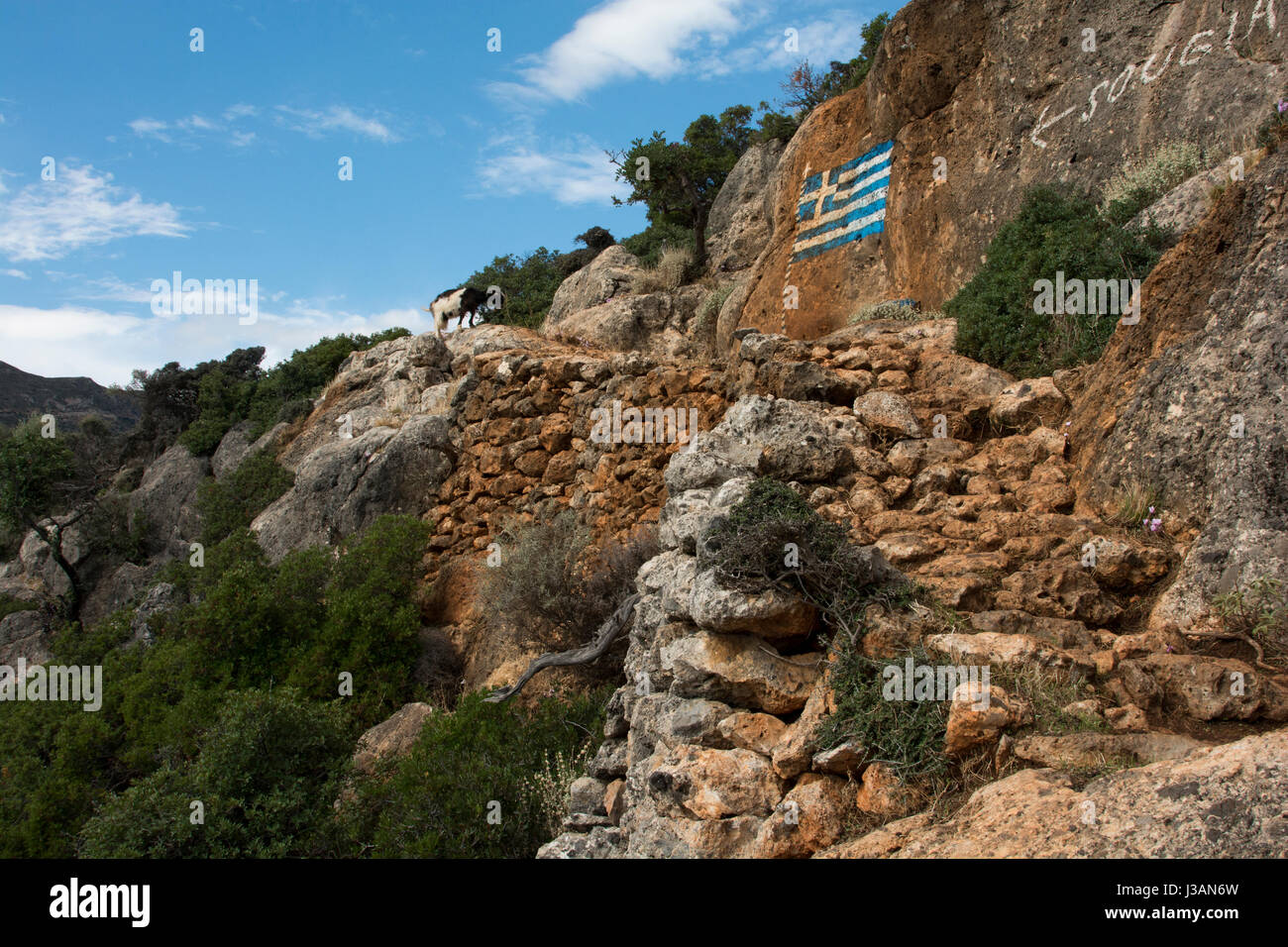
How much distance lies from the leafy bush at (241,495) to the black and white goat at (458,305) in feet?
16.6

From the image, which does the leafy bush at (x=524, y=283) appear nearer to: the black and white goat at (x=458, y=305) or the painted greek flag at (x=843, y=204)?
the black and white goat at (x=458, y=305)

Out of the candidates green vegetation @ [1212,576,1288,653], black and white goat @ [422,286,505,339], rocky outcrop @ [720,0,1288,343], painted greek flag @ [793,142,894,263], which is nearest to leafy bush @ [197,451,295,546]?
black and white goat @ [422,286,505,339]

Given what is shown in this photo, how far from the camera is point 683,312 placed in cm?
1744

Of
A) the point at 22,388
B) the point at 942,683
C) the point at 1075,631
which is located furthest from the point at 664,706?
the point at 22,388

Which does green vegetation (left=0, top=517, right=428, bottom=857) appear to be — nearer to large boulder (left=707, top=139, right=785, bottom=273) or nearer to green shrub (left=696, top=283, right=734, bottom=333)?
green shrub (left=696, top=283, right=734, bottom=333)

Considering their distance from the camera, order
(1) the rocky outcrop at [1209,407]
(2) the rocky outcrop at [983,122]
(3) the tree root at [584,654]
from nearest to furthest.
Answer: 1. (1) the rocky outcrop at [1209,407]
2. (3) the tree root at [584,654]
3. (2) the rocky outcrop at [983,122]

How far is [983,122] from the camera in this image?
34.1 feet

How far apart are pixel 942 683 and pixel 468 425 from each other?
991 centimetres

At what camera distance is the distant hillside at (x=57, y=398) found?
3956 cm

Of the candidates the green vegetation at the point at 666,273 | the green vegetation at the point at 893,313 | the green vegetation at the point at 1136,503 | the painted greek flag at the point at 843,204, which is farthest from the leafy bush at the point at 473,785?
the green vegetation at the point at 666,273

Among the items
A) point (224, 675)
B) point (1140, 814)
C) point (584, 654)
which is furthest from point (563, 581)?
point (1140, 814)

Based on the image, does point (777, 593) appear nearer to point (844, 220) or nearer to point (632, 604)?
point (632, 604)

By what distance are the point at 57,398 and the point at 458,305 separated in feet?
109

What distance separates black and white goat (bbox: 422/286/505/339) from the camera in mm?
19562
